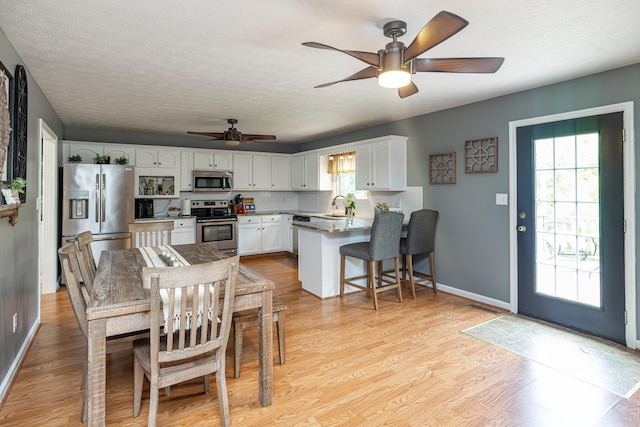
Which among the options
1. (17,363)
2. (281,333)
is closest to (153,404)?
(281,333)

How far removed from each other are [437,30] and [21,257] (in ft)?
10.8

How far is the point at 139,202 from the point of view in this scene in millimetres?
5680

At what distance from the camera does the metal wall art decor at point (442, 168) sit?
166 inches

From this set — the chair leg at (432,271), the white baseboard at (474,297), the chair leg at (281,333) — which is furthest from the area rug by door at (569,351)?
the chair leg at (281,333)

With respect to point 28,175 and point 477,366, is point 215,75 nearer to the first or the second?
point 28,175

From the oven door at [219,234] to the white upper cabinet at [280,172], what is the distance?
1.32 m

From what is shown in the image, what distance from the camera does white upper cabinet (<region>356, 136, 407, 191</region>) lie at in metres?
4.70

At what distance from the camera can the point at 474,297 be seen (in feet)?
13.2

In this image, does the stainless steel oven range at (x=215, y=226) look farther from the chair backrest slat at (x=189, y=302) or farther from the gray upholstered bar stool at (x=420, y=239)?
the chair backrest slat at (x=189, y=302)

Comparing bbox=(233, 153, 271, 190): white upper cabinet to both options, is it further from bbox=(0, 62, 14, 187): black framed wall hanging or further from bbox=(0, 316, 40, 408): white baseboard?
bbox=(0, 62, 14, 187): black framed wall hanging

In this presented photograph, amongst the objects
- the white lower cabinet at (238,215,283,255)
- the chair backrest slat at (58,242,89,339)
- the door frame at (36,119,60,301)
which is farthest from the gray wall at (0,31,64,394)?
the white lower cabinet at (238,215,283,255)

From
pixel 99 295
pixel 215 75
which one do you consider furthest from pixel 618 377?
pixel 215 75

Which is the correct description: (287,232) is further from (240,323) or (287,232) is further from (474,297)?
(240,323)

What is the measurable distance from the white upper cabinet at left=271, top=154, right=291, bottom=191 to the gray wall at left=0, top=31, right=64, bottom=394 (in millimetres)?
3898
